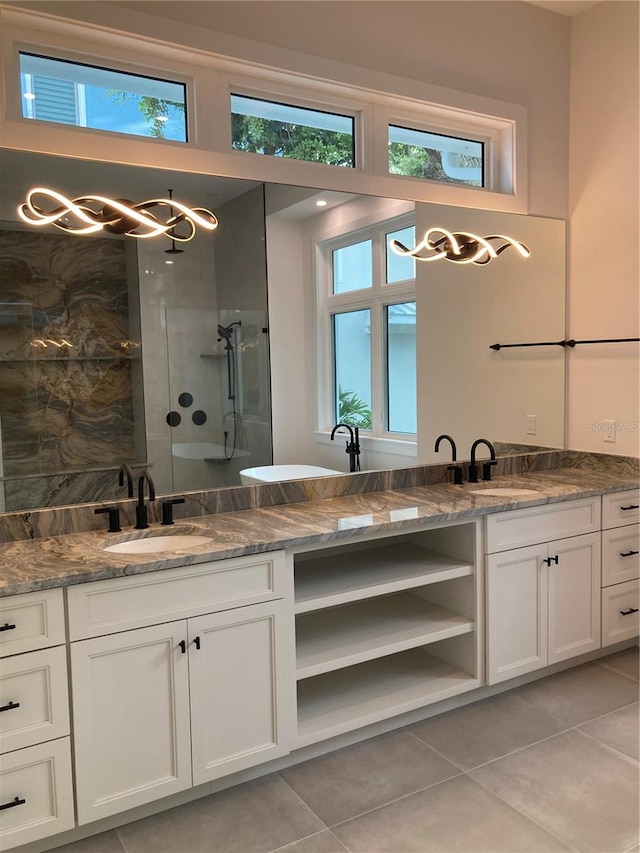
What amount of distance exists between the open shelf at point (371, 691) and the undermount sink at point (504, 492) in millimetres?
767

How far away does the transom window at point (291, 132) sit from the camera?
→ 2740 mm

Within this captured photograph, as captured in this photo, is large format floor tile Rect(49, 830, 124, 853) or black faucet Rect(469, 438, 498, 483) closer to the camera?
large format floor tile Rect(49, 830, 124, 853)

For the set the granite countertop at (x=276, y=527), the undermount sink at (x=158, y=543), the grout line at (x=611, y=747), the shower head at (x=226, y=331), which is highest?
the shower head at (x=226, y=331)

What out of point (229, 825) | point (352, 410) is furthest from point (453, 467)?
point (229, 825)

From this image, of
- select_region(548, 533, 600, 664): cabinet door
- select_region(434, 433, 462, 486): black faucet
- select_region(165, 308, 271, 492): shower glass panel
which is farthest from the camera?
select_region(434, 433, 462, 486): black faucet

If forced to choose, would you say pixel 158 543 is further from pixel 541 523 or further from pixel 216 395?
pixel 541 523

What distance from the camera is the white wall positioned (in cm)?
332

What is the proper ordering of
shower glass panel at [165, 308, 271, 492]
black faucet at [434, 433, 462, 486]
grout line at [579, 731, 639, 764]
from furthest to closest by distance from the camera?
black faucet at [434, 433, 462, 486], shower glass panel at [165, 308, 271, 492], grout line at [579, 731, 639, 764]

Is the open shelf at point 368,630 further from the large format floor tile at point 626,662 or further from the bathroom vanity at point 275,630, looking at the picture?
the large format floor tile at point 626,662

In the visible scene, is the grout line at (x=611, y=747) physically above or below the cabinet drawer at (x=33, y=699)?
below

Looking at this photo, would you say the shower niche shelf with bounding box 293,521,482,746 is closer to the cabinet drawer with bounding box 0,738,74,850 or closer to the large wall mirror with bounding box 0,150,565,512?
the large wall mirror with bounding box 0,150,565,512

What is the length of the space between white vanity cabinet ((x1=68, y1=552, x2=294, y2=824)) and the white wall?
217 centimetres

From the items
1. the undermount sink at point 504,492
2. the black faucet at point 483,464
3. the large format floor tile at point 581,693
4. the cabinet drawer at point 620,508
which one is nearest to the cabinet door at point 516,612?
the large format floor tile at point 581,693

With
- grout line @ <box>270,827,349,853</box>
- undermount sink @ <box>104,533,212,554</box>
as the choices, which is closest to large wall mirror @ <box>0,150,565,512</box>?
undermount sink @ <box>104,533,212,554</box>
